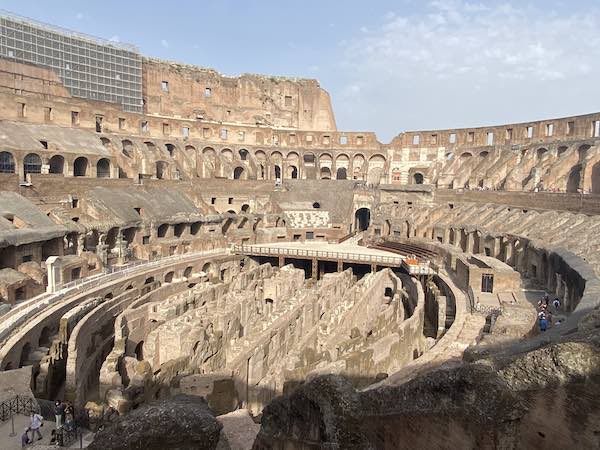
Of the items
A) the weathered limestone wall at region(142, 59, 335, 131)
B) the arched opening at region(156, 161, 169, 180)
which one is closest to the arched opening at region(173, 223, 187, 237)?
the arched opening at region(156, 161, 169, 180)

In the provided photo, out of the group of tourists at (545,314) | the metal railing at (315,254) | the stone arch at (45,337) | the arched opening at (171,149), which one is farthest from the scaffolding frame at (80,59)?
the group of tourists at (545,314)

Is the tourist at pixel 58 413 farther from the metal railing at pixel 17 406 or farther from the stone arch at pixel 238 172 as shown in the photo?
the stone arch at pixel 238 172

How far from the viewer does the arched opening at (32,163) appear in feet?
93.4

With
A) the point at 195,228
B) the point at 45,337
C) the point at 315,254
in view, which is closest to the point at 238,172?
the point at 195,228

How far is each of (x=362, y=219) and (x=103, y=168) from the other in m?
23.1

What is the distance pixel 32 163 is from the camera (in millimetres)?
28875

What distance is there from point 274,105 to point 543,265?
35986mm

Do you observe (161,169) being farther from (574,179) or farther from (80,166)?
(574,179)

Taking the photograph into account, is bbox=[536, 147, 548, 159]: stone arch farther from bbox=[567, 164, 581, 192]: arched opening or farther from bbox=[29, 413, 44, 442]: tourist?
bbox=[29, 413, 44, 442]: tourist

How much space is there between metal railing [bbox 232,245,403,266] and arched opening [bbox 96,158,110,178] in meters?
12.2

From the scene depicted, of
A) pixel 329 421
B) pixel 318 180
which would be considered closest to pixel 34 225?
pixel 329 421

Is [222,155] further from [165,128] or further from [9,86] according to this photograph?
[9,86]

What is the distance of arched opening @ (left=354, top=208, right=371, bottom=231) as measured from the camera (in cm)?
4244

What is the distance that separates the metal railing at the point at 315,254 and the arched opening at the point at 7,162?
14359 millimetres
